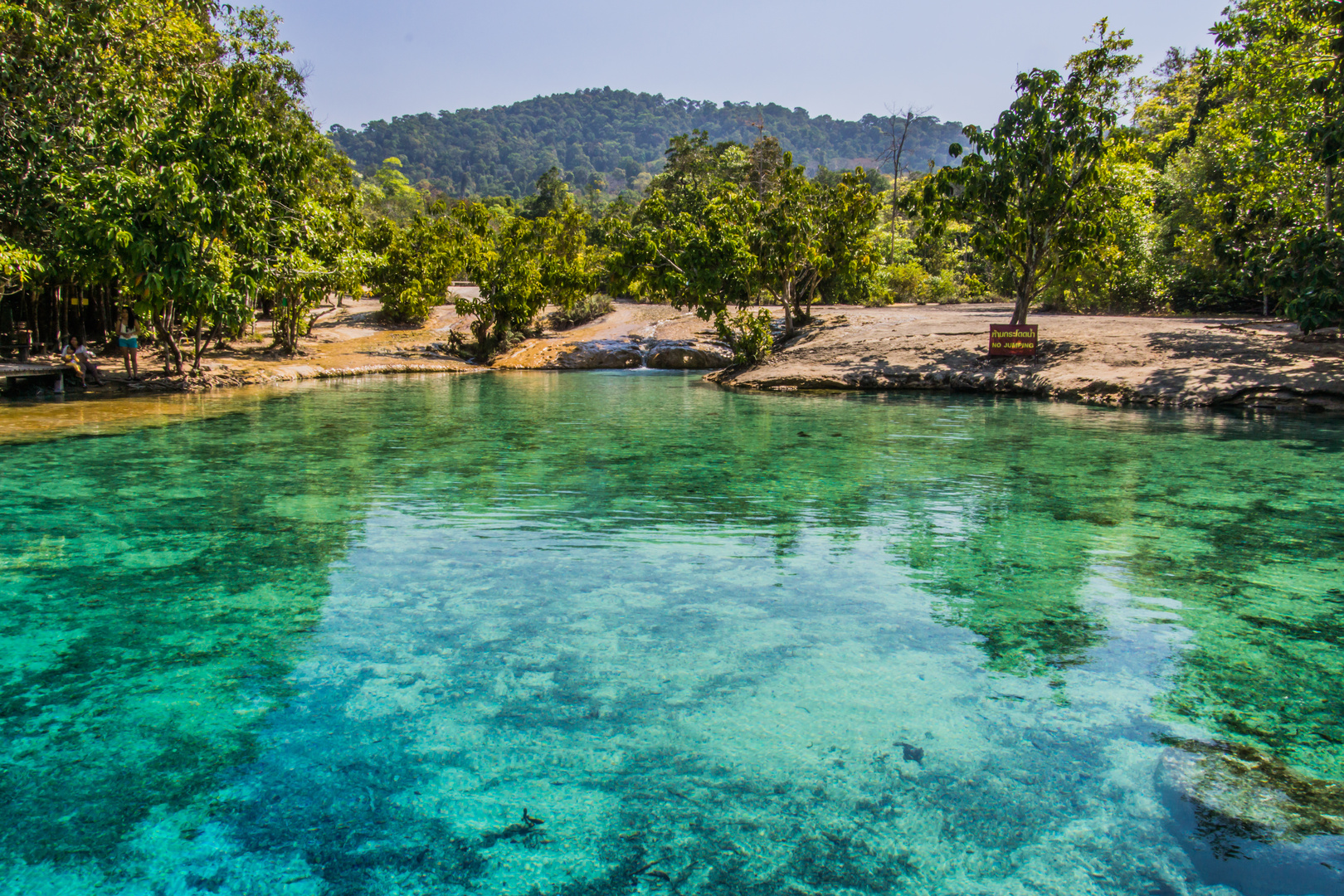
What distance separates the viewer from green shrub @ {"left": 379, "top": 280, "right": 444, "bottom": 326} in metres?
34.2

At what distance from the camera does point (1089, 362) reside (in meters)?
19.1

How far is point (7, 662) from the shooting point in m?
4.40

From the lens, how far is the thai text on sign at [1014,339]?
65.6 feet

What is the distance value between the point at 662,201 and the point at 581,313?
14800 mm

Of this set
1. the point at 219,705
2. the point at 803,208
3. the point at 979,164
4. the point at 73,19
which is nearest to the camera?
the point at 219,705

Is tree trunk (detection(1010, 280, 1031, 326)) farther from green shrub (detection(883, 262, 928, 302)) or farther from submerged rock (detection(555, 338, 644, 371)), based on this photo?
green shrub (detection(883, 262, 928, 302))

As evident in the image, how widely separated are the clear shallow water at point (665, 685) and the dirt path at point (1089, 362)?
27.8 ft

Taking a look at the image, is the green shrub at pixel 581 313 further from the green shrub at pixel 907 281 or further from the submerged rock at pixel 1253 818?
the submerged rock at pixel 1253 818

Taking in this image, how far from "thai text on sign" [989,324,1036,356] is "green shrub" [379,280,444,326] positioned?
23.6 metres

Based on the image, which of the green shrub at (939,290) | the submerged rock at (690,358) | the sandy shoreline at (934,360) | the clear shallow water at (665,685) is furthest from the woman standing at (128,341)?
the green shrub at (939,290)

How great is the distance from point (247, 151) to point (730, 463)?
13.9 meters

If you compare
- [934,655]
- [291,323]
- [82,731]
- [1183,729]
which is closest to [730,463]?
[934,655]

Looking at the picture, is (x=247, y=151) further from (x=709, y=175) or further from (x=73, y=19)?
(x=709, y=175)

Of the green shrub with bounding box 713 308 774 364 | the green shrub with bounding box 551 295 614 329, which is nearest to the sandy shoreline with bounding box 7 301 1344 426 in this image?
the green shrub with bounding box 713 308 774 364
